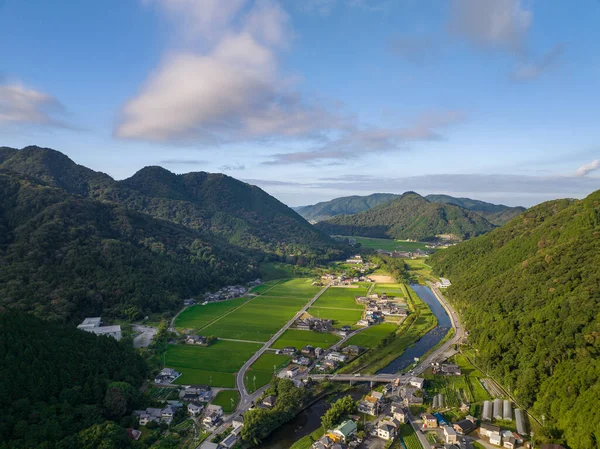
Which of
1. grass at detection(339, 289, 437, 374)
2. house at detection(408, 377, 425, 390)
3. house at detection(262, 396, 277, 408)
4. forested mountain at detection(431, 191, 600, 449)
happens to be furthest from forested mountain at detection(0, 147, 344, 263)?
house at detection(262, 396, 277, 408)

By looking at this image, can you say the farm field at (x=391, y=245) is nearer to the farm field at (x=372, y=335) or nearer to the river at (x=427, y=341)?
the river at (x=427, y=341)

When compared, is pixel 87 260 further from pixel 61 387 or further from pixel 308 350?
pixel 308 350

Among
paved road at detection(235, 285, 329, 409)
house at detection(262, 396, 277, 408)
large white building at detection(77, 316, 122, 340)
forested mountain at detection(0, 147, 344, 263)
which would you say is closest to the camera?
house at detection(262, 396, 277, 408)

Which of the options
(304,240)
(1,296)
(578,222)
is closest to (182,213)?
(304,240)

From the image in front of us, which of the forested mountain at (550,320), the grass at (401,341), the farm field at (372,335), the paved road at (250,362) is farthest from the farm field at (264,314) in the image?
the forested mountain at (550,320)

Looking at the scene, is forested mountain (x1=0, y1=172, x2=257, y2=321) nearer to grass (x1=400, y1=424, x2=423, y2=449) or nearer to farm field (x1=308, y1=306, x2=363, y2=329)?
farm field (x1=308, y1=306, x2=363, y2=329)

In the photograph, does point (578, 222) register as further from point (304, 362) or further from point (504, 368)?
point (304, 362)
